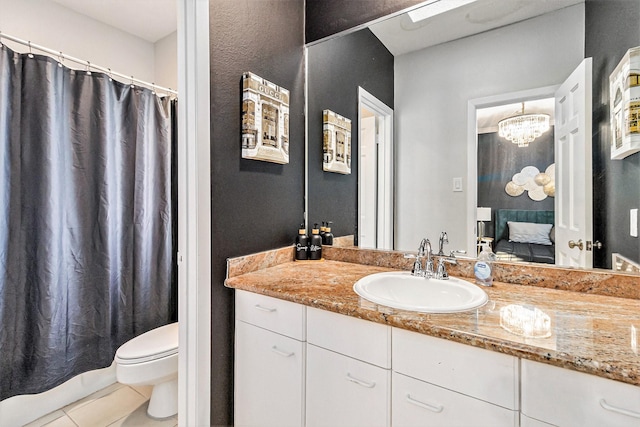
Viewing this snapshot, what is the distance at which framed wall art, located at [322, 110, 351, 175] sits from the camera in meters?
1.81

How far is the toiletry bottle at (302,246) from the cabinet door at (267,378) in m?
0.52

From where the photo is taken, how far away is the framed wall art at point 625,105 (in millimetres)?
1023

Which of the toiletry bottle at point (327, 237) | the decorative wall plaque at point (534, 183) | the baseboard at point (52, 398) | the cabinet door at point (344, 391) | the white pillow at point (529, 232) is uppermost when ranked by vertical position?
the decorative wall plaque at point (534, 183)

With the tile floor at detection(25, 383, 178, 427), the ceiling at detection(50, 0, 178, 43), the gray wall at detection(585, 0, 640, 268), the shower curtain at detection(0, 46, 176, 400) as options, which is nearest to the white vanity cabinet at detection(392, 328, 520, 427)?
the gray wall at detection(585, 0, 640, 268)

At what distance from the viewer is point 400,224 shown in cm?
157

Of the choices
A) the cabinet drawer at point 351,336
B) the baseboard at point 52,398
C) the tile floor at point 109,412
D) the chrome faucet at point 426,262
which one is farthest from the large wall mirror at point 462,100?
the baseboard at point 52,398

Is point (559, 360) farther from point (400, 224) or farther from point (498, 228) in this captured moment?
point (400, 224)

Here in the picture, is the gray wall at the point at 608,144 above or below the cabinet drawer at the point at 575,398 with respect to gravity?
above

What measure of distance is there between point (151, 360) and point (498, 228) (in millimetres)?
1828

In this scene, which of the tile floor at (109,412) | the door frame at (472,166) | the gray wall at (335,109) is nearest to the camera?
the door frame at (472,166)

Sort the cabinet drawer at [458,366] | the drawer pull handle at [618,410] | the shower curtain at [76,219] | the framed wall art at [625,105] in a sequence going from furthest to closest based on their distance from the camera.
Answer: the shower curtain at [76,219]
the framed wall art at [625,105]
the cabinet drawer at [458,366]
the drawer pull handle at [618,410]

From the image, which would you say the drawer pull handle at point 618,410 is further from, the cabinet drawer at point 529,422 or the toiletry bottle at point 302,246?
the toiletry bottle at point 302,246

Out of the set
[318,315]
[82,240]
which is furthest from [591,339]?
[82,240]

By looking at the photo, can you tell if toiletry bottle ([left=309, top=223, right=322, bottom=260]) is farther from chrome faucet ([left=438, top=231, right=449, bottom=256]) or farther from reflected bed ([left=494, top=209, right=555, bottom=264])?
reflected bed ([left=494, top=209, right=555, bottom=264])
